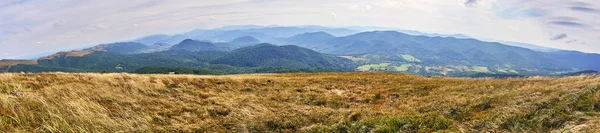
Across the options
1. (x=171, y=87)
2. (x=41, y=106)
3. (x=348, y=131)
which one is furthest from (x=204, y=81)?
(x=348, y=131)

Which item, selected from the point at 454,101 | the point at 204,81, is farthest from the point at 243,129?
the point at 204,81

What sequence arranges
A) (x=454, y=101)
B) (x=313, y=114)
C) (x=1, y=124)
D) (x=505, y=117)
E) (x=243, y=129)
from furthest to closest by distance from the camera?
1. (x=454, y=101)
2. (x=313, y=114)
3. (x=243, y=129)
4. (x=505, y=117)
5. (x=1, y=124)

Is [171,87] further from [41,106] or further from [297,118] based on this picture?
[297,118]

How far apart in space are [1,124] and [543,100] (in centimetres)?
1749

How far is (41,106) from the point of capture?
10.7 m

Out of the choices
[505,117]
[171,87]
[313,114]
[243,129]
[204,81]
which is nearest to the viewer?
[505,117]

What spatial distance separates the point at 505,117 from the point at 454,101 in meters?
5.23

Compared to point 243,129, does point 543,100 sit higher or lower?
higher

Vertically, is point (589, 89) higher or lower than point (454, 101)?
higher

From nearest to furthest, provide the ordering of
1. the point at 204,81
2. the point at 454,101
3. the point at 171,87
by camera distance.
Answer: the point at 454,101
the point at 171,87
the point at 204,81

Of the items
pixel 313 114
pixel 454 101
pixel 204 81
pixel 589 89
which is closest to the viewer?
pixel 589 89

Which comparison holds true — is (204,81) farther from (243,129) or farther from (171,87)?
(243,129)

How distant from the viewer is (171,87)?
2009 cm

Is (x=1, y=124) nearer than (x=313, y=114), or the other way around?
(x=1, y=124)
